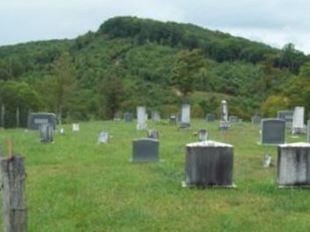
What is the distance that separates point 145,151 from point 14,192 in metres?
13.4

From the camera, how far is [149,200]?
1301 cm

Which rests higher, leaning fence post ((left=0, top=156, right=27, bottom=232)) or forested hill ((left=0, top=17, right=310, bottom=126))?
forested hill ((left=0, top=17, right=310, bottom=126))

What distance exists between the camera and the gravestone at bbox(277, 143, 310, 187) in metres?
14.8

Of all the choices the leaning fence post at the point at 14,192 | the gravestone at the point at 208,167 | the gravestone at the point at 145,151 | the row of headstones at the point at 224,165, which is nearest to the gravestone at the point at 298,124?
the gravestone at the point at 145,151

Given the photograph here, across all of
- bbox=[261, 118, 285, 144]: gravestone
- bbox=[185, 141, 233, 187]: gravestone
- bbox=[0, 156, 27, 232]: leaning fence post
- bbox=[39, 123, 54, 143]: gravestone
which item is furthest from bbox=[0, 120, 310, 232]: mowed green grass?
bbox=[39, 123, 54, 143]: gravestone

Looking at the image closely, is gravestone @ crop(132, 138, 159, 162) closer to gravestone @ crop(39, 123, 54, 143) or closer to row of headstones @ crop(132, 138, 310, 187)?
row of headstones @ crop(132, 138, 310, 187)

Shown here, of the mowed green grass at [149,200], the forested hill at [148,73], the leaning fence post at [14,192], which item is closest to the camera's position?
the leaning fence post at [14,192]

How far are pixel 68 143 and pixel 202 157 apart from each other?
46.5ft

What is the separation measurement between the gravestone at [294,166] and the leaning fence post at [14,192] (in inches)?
317

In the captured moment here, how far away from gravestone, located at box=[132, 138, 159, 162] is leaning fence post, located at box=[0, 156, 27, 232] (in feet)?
42.6

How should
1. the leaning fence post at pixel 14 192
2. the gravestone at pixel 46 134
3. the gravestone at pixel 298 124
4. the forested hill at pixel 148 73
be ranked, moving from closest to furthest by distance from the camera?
1. the leaning fence post at pixel 14 192
2. the gravestone at pixel 46 134
3. the gravestone at pixel 298 124
4. the forested hill at pixel 148 73

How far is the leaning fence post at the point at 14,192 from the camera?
7.46 m

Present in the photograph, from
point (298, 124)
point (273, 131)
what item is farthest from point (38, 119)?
point (273, 131)

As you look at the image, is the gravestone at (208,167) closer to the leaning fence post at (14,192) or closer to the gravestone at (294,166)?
the gravestone at (294,166)
